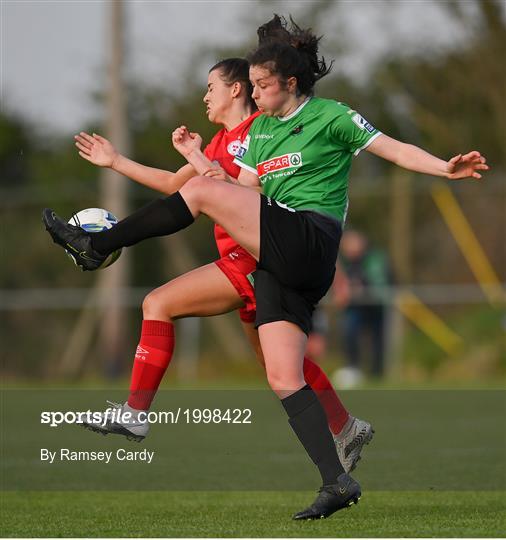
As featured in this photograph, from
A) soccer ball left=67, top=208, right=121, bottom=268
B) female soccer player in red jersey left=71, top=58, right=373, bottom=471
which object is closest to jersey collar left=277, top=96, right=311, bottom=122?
female soccer player in red jersey left=71, top=58, right=373, bottom=471

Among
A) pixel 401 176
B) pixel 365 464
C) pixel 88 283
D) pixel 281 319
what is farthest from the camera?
pixel 88 283

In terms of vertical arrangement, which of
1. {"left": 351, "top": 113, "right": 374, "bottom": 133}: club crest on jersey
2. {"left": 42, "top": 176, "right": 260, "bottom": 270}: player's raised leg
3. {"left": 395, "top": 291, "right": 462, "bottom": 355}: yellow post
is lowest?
{"left": 395, "top": 291, "right": 462, "bottom": 355}: yellow post

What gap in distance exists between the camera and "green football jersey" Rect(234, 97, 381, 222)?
5523mm

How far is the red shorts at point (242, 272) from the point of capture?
19.5 ft

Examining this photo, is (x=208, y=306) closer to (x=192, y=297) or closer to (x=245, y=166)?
(x=192, y=297)

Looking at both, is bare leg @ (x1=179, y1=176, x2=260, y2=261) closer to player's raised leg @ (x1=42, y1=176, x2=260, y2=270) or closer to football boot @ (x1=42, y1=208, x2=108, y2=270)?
player's raised leg @ (x1=42, y1=176, x2=260, y2=270)

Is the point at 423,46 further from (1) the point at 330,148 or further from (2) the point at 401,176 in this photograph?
(1) the point at 330,148

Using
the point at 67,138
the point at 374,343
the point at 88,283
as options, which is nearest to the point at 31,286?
the point at 88,283

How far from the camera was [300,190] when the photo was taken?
18.3 ft

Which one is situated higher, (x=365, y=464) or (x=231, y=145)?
(x=231, y=145)

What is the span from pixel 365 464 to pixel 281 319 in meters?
2.55

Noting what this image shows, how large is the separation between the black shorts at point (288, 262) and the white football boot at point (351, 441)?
26.5 inches

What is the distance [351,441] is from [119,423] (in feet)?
3.56

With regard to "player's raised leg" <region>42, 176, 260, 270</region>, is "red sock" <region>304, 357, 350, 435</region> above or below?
below
